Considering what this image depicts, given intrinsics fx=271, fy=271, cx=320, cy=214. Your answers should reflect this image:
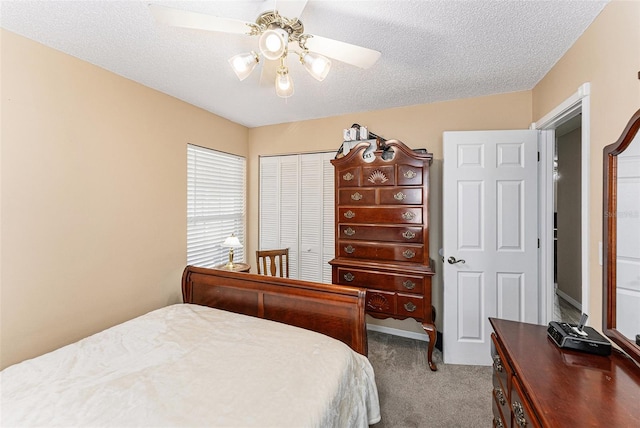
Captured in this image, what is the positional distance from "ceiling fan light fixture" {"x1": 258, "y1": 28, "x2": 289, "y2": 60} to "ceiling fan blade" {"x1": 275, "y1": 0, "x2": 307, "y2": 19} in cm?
7

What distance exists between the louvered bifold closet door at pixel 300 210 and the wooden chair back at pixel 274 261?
0.16m

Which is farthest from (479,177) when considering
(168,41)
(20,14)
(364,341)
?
(20,14)

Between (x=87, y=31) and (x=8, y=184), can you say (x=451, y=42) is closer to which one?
(x=87, y=31)

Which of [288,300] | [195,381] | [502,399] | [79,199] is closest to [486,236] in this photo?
[502,399]

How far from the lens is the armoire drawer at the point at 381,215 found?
2.52 m

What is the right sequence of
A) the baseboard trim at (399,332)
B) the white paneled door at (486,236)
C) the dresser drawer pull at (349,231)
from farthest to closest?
the baseboard trim at (399,332), the dresser drawer pull at (349,231), the white paneled door at (486,236)

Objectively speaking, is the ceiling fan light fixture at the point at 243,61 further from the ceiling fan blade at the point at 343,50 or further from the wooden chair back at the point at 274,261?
the wooden chair back at the point at 274,261

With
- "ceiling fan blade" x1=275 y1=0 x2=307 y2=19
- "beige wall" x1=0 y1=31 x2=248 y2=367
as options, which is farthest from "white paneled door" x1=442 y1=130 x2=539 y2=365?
"beige wall" x1=0 y1=31 x2=248 y2=367

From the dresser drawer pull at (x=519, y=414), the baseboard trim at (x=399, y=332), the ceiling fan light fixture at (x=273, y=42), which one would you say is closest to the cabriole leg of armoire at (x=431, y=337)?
the baseboard trim at (x=399, y=332)

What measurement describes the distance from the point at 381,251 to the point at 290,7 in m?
2.03

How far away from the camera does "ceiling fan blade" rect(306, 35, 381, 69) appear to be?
1.41 m

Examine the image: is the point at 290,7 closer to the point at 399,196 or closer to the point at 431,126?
the point at 399,196

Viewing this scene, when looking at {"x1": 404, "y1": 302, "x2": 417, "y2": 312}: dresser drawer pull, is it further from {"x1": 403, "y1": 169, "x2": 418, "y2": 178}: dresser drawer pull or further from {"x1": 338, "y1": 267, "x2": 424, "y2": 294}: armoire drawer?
{"x1": 403, "y1": 169, "x2": 418, "y2": 178}: dresser drawer pull

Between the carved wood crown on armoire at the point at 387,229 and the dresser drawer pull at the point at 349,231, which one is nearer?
the carved wood crown on armoire at the point at 387,229
